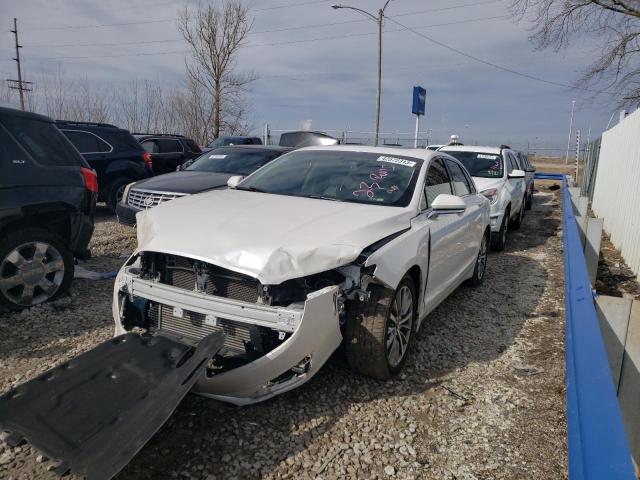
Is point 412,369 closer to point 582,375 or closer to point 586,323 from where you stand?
point 586,323

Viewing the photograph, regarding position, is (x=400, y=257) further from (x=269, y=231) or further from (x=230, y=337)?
(x=230, y=337)

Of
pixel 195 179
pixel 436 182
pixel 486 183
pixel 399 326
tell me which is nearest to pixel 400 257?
pixel 399 326

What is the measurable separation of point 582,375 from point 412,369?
1891mm

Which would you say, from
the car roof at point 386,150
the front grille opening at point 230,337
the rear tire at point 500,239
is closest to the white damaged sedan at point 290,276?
the front grille opening at point 230,337

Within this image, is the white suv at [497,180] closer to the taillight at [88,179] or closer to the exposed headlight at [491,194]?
the exposed headlight at [491,194]

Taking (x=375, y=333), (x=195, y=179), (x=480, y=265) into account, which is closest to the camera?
(x=375, y=333)

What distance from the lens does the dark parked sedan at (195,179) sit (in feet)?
24.7

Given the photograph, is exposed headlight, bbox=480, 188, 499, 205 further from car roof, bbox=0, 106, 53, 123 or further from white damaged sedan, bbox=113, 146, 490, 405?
car roof, bbox=0, 106, 53, 123

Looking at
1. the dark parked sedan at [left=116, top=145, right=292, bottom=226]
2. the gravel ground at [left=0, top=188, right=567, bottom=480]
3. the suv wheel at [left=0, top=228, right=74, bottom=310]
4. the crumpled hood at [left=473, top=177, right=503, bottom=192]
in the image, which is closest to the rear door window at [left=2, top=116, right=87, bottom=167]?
the suv wheel at [left=0, top=228, right=74, bottom=310]

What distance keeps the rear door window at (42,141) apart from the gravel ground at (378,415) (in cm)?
143

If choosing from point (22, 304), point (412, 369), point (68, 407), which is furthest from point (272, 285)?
point (22, 304)

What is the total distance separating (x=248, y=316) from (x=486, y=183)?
23.7 ft

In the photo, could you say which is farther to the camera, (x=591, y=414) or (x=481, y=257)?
(x=481, y=257)

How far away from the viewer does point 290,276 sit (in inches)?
110
